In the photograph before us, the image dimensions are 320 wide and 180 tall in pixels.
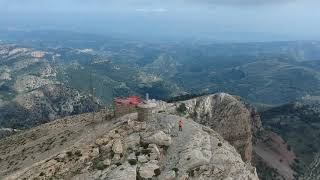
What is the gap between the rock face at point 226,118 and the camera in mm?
135625

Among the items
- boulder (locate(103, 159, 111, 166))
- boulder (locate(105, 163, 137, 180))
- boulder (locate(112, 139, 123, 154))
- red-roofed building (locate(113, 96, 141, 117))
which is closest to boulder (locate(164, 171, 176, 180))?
boulder (locate(105, 163, 137, 180))

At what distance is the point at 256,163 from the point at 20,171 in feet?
394

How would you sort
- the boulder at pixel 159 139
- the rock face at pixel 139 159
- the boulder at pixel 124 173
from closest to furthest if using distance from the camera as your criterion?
the boulder at pixel 124 173
the rock face at pixel 139 159
the boulder at pixel 159 139

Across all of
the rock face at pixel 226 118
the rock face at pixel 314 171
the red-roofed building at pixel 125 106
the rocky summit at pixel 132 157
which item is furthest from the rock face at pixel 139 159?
the rock face at pixel 314 171

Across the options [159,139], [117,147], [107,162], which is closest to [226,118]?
[159,139]

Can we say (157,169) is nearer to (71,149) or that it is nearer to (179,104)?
(71,149)

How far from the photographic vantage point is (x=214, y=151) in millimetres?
59062

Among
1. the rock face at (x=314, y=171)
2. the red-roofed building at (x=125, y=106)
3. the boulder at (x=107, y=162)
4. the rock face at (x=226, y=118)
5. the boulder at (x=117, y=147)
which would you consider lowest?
the rock face at (x=314, y=171)

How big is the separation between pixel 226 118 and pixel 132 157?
87.1m

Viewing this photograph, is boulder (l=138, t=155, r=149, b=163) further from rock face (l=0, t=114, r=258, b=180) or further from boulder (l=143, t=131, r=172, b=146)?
boulder (l=143, t=131, r=172, b=146)

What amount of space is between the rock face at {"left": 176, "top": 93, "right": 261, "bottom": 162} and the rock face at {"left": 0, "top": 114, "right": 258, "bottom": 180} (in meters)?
73.5

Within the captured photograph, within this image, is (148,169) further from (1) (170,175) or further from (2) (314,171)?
(2) (314,171)

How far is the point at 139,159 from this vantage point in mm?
54344

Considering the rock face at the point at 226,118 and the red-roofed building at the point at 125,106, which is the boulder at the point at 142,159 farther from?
the rock face at the point at 226,118
